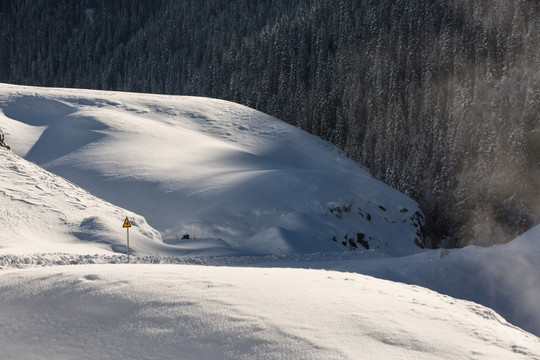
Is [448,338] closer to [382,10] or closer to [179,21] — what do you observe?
[382,10]

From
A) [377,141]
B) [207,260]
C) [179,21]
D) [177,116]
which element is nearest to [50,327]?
[207,260]

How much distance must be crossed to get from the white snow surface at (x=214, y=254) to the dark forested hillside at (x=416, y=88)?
598 inches

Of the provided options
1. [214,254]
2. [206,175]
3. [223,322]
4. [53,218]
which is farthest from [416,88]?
[223,322]

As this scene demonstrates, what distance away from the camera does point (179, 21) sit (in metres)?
118

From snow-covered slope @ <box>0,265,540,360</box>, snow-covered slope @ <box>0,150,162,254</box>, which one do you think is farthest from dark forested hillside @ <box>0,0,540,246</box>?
snow-covered slope @ <box>0,265,540,360</box>

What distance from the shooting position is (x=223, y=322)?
6867 mm

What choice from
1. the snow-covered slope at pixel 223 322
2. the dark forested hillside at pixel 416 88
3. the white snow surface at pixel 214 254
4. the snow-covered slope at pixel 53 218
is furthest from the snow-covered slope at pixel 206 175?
the dark forested hillside at pixel 416 88

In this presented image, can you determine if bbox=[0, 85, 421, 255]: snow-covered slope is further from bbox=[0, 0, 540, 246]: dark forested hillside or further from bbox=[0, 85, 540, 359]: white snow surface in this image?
bbox=[0, 0, 540, 246]: dark forested hillside

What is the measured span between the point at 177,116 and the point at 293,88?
3235 cm

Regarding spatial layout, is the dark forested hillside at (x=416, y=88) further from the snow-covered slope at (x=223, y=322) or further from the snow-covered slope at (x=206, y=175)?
the snow-covered slope at (x=223, y=322)

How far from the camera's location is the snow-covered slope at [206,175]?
25.1 m

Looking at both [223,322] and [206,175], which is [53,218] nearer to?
[206,175]

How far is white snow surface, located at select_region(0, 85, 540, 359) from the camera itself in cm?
668

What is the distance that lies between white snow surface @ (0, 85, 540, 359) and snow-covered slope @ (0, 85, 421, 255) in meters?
0.12
